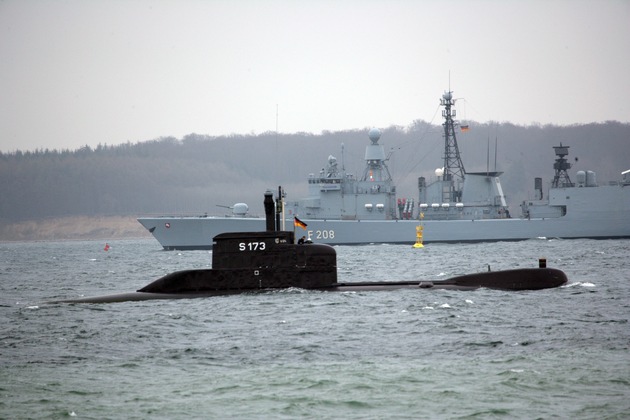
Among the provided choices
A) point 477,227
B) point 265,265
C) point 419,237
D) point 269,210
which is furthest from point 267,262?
point 477,227

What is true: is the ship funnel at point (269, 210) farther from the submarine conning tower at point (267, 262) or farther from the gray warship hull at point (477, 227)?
the gray warship hull at point (477, 227)

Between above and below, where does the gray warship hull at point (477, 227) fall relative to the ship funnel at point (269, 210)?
below

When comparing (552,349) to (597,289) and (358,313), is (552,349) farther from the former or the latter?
(597,289)

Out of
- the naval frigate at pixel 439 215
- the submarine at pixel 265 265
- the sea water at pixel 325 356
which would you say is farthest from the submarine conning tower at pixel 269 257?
the naval frigate at pixel 439 215

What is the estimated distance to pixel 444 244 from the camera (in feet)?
307

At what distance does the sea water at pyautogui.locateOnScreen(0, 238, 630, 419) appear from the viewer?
567 inches

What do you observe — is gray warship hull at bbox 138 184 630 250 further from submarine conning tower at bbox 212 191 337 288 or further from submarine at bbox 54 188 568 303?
submarine conning tower at bbox 212 191 337 288

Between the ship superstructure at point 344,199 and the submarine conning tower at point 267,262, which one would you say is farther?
the ship superstructure at point 344,199

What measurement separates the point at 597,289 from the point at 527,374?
714 inches

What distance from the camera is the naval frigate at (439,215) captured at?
85.4 meters

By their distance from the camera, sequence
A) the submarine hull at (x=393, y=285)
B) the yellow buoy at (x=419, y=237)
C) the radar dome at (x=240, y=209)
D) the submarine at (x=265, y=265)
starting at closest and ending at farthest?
the submarine at (x=265, y=265), the submarine hull at (x=393, y=285), the yellow buoy at (x=419, y=237), the radar dome at (x=240, y=209)

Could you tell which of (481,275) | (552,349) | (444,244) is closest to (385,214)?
(444,244)

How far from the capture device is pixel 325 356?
61.2 ft

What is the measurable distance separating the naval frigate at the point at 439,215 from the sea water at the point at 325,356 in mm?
53932
